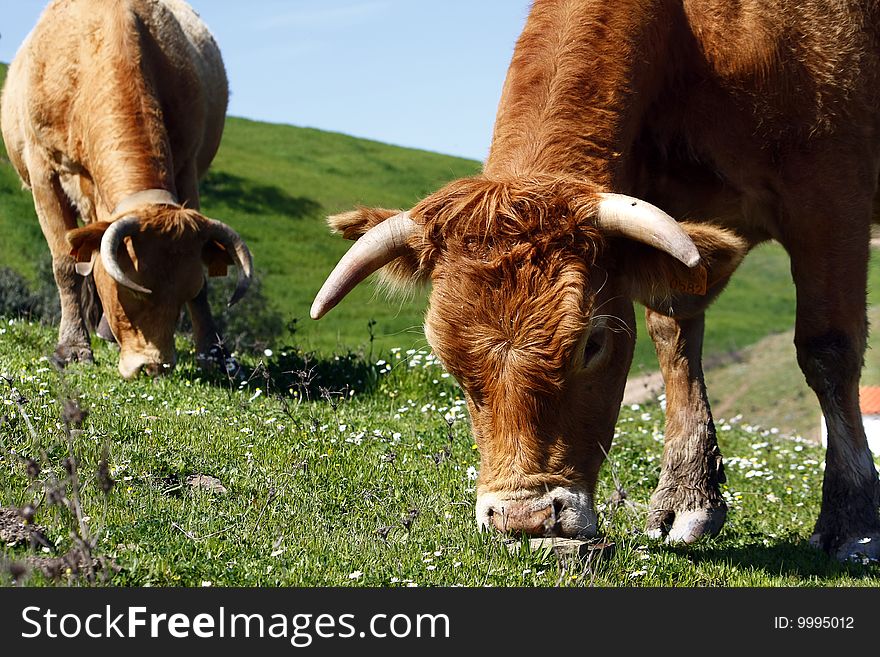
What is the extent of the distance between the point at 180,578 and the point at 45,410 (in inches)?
116

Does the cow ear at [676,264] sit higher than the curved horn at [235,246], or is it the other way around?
the curved horn at [235,246]

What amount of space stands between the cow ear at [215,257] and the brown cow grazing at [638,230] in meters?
4.94

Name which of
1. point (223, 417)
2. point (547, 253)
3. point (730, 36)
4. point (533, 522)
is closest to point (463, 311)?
point (547, 253)

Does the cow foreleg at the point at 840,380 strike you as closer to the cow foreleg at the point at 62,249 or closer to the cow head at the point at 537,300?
the cow head at the point at 537,300

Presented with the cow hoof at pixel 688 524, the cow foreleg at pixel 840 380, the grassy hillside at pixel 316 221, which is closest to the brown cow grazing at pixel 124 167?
the cow hoof at pixel 688 524

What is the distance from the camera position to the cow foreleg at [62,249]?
1138 cm

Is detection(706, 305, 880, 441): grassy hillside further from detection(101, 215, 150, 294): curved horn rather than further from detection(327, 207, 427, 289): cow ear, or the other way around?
detection(327, 207, 427, 289): cow ear

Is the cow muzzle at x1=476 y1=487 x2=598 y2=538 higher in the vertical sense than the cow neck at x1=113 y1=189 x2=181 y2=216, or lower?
lower

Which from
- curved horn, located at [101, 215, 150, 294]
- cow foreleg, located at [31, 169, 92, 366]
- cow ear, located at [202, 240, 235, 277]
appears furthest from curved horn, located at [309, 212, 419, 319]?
cow foreleg, located at [31, 169, 92, 366]

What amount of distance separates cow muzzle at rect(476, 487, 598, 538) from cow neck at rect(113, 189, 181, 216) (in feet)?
21.0

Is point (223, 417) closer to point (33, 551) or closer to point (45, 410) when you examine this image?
point (45, 410)

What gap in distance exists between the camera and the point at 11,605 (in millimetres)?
3867

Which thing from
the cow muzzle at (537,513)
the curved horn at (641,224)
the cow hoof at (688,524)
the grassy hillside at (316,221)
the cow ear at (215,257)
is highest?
the grassy hillside at (316,221)

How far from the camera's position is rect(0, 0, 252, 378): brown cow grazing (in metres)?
9.98
